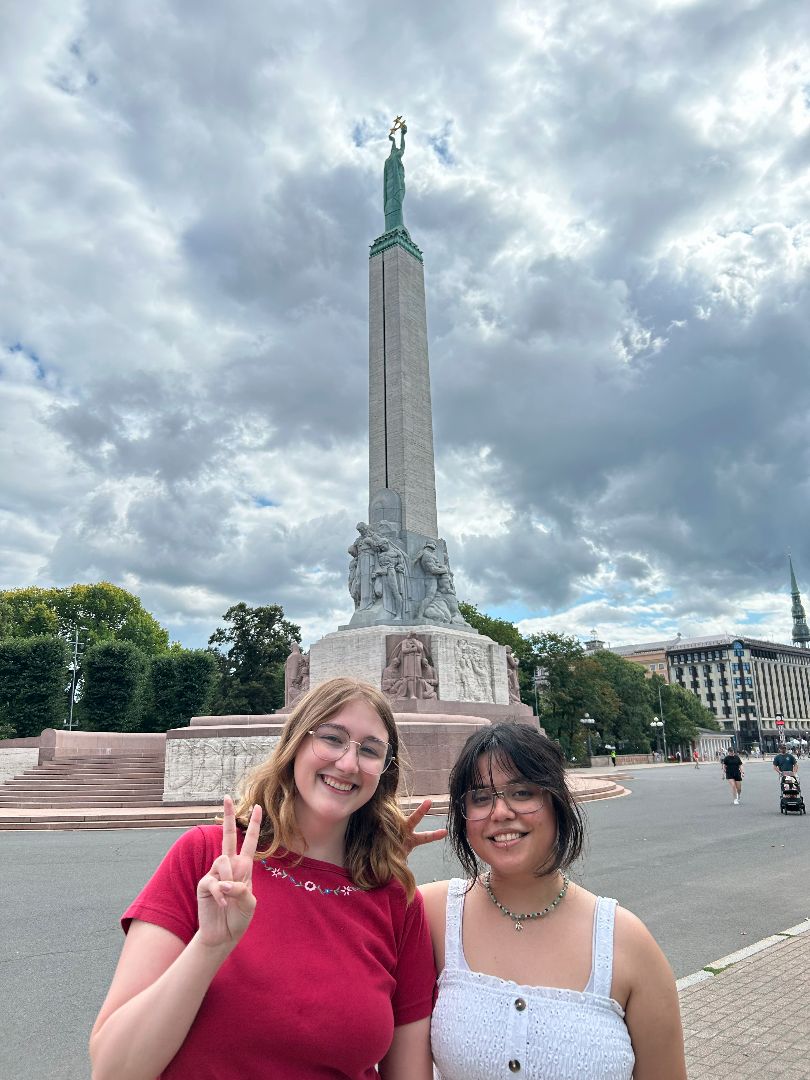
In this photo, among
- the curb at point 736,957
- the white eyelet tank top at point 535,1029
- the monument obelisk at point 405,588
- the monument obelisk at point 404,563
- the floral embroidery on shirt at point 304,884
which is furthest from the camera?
the monument obelisk at point 404,563

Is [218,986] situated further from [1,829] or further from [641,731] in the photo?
[641,731]

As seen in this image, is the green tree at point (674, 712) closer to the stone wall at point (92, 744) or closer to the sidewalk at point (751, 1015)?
the stone wall at point (92, 744)

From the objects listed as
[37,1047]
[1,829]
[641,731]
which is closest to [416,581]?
[1,829]

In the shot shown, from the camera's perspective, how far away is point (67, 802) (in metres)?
17.6

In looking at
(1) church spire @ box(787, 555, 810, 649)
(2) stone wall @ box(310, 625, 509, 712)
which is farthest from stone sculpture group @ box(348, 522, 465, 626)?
(1) church spire @ box(787, 555, 810, 649)

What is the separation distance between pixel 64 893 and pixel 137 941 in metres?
7.37

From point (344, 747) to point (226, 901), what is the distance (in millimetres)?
570

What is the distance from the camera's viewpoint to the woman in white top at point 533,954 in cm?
185

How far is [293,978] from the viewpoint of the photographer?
1.76 metres

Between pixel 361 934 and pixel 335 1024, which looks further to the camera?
pixel 361 934

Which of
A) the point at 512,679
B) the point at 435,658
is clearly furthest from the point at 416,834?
the point at 512,679

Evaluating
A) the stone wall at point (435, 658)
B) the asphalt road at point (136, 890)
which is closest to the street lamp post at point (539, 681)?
the stone wall at point (435, 658)

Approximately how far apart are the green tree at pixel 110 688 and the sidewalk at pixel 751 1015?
122ft

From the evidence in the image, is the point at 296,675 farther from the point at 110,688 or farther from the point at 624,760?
the point at 624,760
